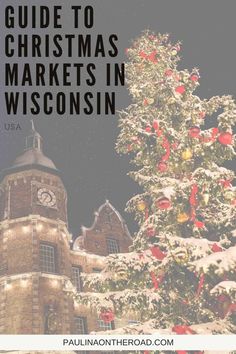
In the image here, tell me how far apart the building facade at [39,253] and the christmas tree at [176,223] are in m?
12.7

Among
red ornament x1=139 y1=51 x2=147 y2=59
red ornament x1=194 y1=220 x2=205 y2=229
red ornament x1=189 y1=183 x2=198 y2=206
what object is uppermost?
red ornament x1=139 y1=51 x2=147 y2=59

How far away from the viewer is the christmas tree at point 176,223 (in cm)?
1054

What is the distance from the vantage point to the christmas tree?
10.5m

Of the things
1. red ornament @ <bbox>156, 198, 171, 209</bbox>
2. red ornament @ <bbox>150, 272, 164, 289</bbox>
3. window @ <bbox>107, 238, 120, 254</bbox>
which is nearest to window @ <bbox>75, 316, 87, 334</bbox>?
window @ <bbox>107, 238, 120, 254</bbox>

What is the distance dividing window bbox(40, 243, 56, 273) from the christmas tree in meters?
13.9

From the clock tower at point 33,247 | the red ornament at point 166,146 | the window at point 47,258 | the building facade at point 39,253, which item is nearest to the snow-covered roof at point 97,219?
the building facade at point 39,253

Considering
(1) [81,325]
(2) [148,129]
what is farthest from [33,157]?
(2) [148,129]

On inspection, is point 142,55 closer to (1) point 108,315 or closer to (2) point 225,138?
(2) point 225,138

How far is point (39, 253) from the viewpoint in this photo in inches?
1019

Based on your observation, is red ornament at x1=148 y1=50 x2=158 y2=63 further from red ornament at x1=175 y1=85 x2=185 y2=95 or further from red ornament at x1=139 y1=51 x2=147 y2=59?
red ornament at x1=175 y1=85 x2=185 y2=95

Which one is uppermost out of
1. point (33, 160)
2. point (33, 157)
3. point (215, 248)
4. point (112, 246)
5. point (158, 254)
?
point (33, 157)

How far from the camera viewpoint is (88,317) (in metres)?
27.9

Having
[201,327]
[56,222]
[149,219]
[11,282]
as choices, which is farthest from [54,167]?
[201,327]

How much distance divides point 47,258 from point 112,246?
6.26 m
